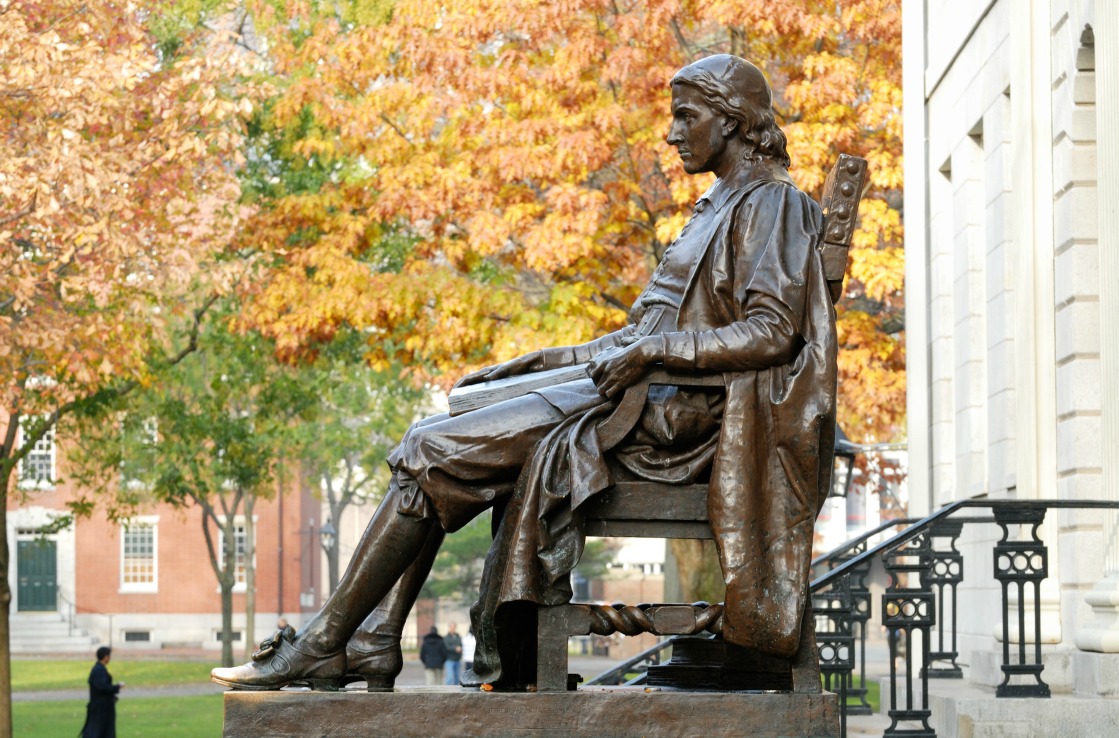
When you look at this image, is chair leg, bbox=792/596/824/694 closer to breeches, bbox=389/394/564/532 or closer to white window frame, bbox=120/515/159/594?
breeches, bbox=389/394/564/532

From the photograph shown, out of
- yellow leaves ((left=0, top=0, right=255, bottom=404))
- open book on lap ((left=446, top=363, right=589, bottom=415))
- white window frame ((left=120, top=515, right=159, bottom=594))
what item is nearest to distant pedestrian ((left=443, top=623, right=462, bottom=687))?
yellow leaves ((left=0, top=0, right=255, bottom=404))

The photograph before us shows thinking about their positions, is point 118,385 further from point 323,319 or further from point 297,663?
point 297,663

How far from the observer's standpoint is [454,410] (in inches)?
205

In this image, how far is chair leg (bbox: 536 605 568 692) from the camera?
4.88m

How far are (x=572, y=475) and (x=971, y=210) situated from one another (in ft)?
34.7

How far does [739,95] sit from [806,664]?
71.2 inches

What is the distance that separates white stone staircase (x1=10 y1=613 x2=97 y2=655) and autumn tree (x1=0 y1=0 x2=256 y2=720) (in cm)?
3485

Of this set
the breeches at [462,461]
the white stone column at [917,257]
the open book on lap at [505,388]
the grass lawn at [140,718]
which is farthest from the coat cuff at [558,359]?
the grass lawn at [140,718]

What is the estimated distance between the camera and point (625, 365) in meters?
5.01

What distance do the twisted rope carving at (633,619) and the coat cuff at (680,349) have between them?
731 millimetres

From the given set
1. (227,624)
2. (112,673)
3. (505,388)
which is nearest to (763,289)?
(505,388)

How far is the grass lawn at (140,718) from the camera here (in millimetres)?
24234

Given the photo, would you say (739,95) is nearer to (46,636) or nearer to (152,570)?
(46,636)

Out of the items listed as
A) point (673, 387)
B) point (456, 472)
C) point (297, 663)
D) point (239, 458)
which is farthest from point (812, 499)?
point (239, 458)
